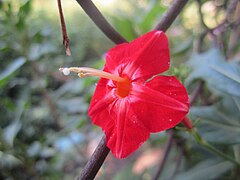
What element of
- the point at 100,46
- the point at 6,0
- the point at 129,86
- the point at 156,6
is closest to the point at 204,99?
the point at 156,6

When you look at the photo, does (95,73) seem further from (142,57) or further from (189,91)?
(189,91)

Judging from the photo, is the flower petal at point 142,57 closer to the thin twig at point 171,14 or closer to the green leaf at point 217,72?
the thin twig at point 171,14

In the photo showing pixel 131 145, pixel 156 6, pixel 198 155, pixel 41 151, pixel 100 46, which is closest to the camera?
pixel 131 145

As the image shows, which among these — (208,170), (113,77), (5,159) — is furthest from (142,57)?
(5,159)

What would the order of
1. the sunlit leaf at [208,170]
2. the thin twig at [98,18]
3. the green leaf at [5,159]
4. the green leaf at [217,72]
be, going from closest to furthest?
the thin twig at [98,18]
the green leaf at [217,72]
the sunlit leaf at [208,170]
the green leaf at [5,159]

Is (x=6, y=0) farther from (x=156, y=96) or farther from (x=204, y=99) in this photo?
(x=156, y=96)

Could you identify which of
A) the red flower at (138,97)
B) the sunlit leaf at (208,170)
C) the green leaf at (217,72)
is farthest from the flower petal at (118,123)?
the sunlit leaf at (208,170)

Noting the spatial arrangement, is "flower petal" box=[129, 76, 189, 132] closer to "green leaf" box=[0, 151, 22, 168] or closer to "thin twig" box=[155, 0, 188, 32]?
"thin twig" box=[155, 0, 188, 32]
